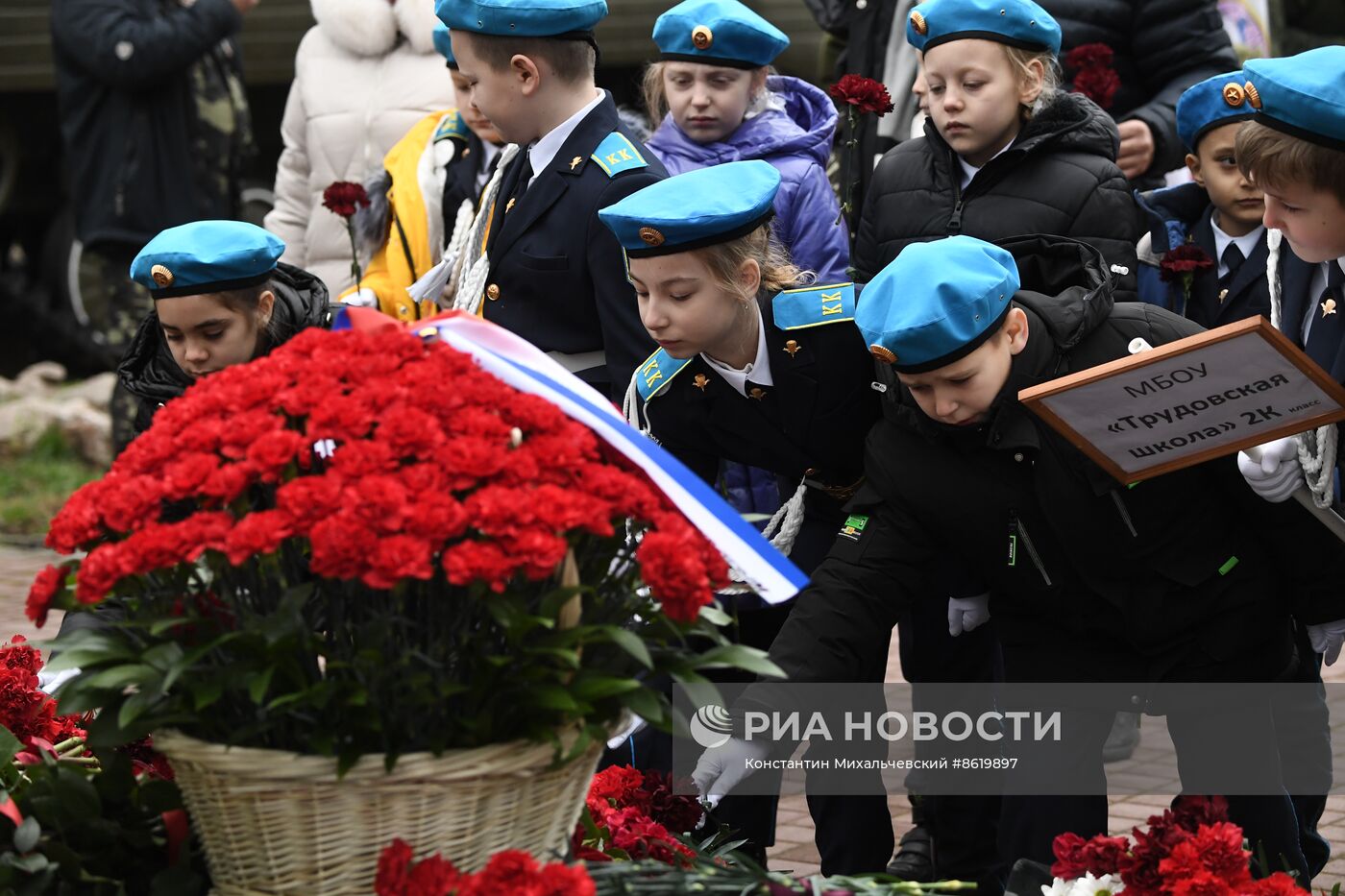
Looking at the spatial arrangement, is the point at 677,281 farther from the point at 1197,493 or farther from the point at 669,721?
the point at 669,721

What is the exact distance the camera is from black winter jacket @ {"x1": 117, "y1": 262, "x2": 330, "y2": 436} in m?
4.04

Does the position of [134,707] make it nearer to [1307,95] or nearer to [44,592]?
[44,592]

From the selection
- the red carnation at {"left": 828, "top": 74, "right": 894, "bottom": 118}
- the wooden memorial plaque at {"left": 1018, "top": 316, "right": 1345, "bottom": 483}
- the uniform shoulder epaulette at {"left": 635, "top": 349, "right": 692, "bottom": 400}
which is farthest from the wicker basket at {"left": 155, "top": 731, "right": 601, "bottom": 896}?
the red carnation at {"left": 828, "top": 74, "right": 894, "bottom": 118}

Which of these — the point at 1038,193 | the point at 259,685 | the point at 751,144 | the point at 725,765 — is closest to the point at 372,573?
the point at 259,685

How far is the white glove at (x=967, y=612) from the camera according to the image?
373 cm

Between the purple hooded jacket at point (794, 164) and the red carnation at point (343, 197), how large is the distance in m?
0.81

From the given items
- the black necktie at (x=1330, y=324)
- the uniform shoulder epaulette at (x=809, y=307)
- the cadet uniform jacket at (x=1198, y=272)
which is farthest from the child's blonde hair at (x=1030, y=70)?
the black necktie at (x=1330, y=324)

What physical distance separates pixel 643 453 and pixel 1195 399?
Answer: 105 cm

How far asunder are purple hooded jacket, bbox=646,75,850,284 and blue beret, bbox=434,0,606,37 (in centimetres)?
90

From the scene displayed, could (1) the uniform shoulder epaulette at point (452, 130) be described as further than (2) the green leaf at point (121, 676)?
Yes

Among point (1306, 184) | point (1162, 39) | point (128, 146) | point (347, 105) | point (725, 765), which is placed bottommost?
point (128, 146)

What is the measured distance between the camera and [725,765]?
10.2 feet

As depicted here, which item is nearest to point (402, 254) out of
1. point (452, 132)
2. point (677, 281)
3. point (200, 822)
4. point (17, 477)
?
point (452, 132)

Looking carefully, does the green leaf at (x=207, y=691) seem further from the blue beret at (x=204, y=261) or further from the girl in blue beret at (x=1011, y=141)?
the girl in blue beret at (x=1011, y=141)
